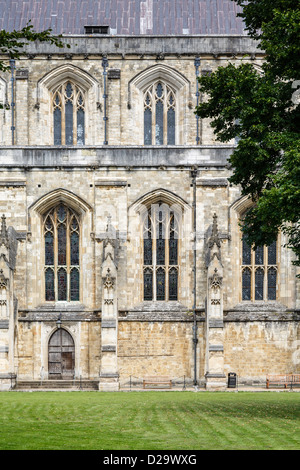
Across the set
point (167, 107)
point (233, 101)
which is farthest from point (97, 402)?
point (167, 107)

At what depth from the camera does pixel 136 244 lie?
35500 millimetres

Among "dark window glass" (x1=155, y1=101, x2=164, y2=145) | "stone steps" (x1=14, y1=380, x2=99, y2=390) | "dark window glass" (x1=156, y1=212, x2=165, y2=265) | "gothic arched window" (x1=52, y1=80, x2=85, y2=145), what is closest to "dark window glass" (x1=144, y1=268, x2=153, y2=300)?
"dark window glass" (x1=156, y1=212, x2=165, y2=265)

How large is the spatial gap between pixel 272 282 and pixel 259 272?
0.71 m

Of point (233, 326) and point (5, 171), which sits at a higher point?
point (5, 171)

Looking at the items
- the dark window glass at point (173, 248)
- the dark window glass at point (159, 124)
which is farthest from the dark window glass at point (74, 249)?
the dark window glass at point (159, 124)

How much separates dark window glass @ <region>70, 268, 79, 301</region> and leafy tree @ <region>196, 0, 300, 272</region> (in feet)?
47.9

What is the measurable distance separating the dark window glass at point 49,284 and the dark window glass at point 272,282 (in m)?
9.40

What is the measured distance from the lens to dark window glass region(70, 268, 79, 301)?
3569 cm

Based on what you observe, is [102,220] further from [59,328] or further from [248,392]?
[248,392]

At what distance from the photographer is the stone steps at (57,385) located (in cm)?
3381

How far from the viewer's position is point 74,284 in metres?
35.7

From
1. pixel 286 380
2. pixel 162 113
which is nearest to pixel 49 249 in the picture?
pixel 162 113

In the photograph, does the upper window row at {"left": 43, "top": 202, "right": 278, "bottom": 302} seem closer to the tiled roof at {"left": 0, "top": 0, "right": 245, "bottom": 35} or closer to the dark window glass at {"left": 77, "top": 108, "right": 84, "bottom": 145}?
the dark window glass at {"left": 77, "top": 108, "right": 84, "bottom": 145}

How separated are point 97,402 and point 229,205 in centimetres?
1258
